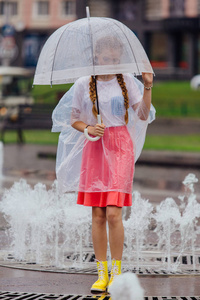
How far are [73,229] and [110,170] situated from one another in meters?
1.79

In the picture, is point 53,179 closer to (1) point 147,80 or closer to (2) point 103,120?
(2) point 103,120

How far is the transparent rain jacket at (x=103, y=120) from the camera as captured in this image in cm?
556

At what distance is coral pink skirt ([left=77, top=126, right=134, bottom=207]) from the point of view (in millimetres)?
5496

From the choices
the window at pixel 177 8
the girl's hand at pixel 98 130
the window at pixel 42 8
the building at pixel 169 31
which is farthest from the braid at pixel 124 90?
the window at pixel 42 8

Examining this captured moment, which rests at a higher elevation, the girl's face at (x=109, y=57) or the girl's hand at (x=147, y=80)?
the girl's face at (x=109, y=57)

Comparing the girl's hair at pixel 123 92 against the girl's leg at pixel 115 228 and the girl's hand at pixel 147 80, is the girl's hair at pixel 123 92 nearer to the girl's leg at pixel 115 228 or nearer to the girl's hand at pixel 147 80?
the girl's hand at pixel 147 80

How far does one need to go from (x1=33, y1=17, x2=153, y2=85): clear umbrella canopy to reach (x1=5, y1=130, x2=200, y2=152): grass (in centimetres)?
1314

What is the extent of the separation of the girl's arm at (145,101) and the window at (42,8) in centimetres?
6235

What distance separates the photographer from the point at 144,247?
7.27 meters

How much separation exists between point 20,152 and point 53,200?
466 inches

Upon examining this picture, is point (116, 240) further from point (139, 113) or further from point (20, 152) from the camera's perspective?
point (20, 152)

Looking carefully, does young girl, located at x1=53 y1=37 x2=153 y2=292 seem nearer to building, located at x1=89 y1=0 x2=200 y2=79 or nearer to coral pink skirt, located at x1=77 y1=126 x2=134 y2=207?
coral pink skirt, located at x1=77 y1=126 x2=134 y2=207

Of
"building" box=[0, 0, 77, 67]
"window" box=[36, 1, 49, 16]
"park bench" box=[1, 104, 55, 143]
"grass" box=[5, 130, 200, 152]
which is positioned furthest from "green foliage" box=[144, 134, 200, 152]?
"window" box=[36, 1, 49, 16]

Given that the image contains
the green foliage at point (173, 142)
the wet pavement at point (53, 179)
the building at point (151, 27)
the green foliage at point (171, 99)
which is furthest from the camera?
the building at point (151, 27)
